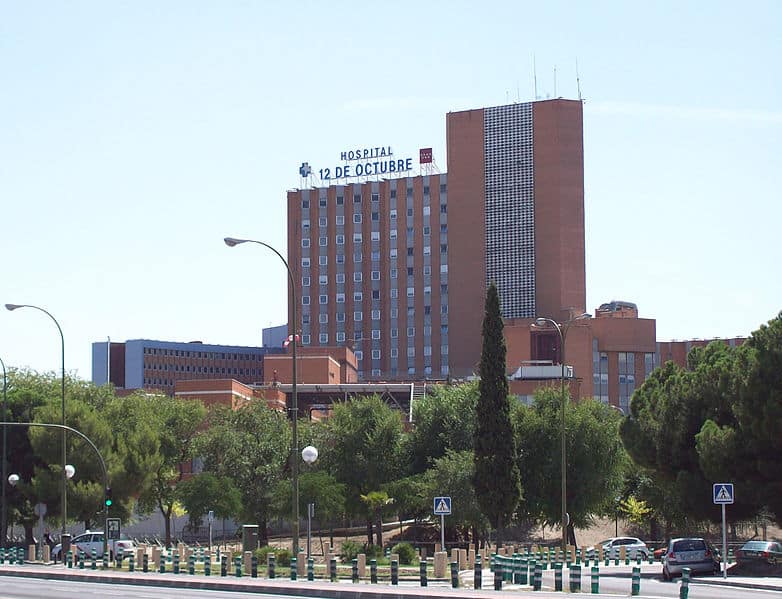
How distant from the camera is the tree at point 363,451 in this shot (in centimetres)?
7756

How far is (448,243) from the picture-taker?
15975 cm

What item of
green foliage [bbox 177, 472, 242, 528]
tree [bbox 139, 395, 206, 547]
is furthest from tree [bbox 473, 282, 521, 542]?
tree [bbox 139, 395, 206, 547]

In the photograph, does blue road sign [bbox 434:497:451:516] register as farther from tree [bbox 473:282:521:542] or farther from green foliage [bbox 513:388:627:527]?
green foliage [bbox 513:388:627:527]

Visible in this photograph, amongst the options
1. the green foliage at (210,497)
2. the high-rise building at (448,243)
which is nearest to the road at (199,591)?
the green foliage at (210,497)

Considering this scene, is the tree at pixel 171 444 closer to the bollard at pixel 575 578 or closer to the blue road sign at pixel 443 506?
the blue road sign at pixel 443 506

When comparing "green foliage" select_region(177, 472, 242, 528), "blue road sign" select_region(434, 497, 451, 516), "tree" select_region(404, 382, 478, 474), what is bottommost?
"green foliage" select_region(177, 472, 242, 528)

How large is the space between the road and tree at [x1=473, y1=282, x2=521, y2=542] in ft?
62.7

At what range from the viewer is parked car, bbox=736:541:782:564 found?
42881 mm

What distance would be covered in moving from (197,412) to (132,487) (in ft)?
47.5

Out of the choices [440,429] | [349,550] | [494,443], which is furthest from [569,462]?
[349,550]

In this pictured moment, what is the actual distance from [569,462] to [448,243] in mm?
89882

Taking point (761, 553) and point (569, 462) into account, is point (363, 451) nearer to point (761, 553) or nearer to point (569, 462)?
point (569, 462)

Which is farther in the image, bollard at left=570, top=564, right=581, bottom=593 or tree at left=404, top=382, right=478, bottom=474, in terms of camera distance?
tree at left=404, top=382, right=478, bottom=474

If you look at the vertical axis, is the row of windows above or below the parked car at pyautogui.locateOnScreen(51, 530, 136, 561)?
above
